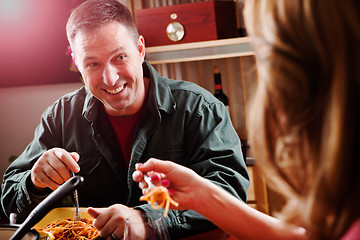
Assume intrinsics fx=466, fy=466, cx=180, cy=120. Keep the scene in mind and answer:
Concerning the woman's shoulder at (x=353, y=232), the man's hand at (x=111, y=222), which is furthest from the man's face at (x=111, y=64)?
the woman's shoulder at (x=353, y=232)

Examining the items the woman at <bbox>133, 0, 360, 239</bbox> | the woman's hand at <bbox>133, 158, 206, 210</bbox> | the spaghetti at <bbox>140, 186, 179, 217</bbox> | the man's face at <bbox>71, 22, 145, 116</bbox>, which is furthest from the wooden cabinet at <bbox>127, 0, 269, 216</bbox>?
the woman at <bbox>133, 0, 360, 239</bbox>

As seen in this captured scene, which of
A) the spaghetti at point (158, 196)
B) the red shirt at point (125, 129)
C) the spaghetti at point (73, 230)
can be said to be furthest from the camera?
the red shirt at point (125, 129)

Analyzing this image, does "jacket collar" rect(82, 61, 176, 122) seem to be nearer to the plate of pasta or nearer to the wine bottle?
the plate of pasta

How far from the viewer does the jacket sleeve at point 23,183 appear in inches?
64.7

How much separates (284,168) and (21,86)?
3.08 meters

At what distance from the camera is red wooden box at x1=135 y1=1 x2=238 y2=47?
269 cm

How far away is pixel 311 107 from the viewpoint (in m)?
0.61

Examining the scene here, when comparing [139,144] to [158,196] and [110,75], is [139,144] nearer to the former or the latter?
[110,75]

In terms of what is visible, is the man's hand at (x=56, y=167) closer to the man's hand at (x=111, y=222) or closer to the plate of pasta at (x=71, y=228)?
the plate of pasta at (x=71, y=228)

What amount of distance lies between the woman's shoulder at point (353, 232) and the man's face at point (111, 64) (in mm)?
1268

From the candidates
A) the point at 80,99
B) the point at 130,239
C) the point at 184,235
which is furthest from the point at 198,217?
the point at 80,99

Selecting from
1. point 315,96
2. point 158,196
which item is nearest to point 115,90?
point 158,196

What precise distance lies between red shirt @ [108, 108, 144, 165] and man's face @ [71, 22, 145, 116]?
0.17 ft

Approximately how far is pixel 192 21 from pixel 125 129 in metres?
1.10
